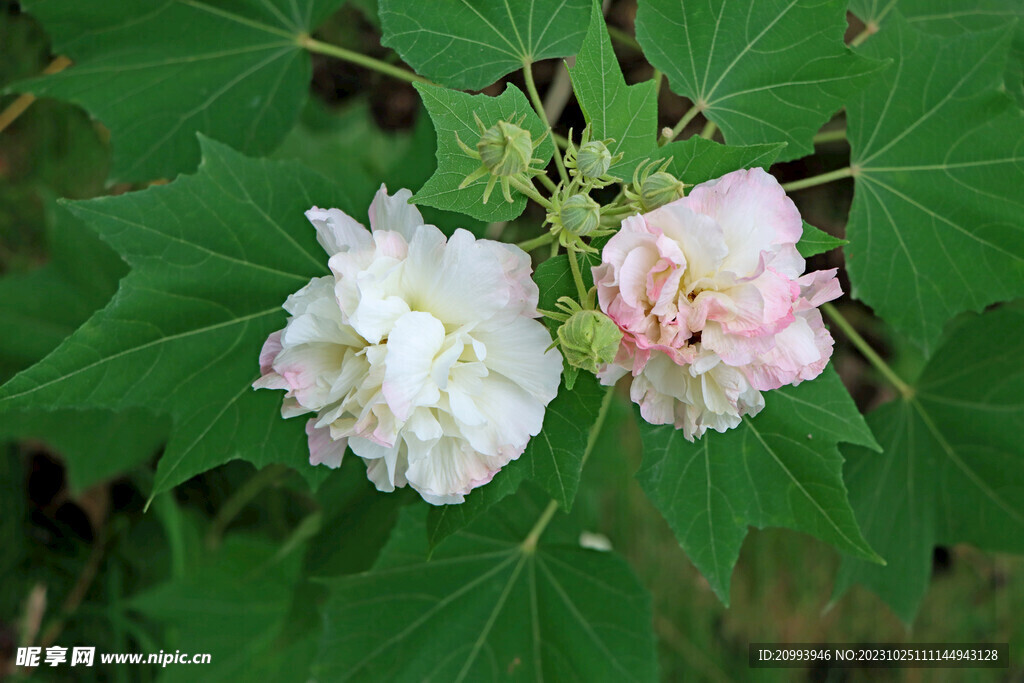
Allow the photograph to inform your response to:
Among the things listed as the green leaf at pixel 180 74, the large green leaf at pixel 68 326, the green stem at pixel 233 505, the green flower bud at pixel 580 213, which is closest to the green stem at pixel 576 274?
the green flower bud at pixel 580 213

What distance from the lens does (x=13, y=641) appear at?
8.96 feet

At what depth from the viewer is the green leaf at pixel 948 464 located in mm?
1846

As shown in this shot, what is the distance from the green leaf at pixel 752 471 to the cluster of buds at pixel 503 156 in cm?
58

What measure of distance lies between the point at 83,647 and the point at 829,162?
3.34 meters

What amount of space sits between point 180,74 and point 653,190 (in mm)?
1331

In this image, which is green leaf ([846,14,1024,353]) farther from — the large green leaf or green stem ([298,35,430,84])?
the large green leaf

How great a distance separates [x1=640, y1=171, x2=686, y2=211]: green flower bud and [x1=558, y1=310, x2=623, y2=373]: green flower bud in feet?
0.65

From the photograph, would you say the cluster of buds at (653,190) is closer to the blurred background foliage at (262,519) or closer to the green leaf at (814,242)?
the green leaf at (814,242)

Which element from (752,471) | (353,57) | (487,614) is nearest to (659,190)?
(752,471)

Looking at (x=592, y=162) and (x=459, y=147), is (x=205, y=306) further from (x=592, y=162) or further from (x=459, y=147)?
(x=592, y=162)

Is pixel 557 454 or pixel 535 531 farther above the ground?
pixel 557 454

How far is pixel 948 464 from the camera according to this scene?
191cm

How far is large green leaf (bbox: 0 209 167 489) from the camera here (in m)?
2.23

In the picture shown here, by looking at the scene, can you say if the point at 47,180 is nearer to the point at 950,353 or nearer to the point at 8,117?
the point at 8,117
